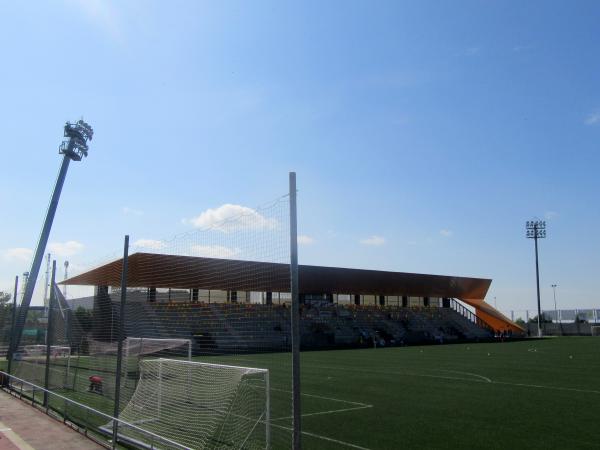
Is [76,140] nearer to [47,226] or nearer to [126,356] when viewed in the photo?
[47,226]

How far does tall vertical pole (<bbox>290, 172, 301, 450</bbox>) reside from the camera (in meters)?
5.09

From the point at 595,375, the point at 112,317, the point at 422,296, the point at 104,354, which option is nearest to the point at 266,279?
the point at 112,317

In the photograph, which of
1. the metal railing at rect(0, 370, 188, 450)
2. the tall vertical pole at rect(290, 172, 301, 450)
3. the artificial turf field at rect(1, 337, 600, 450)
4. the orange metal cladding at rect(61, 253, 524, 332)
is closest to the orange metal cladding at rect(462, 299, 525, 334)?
the orange metal cladding at rect(61, 253, 524, 332)

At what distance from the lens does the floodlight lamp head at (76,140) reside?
1283 inches

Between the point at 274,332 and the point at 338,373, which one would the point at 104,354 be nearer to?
the point at 274,332

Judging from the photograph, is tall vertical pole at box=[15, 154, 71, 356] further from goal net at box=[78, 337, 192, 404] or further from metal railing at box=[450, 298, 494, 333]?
metal railing at box=[450, 298, 494, 333]

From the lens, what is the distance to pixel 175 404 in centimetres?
957

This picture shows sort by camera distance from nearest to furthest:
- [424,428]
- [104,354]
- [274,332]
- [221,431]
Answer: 1. [221,431]
2. [424,428]
3. [274,332]
4. [104,354]

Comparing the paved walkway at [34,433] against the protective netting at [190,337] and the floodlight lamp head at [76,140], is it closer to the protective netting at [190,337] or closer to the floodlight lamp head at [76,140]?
the protective netting at [190,337]

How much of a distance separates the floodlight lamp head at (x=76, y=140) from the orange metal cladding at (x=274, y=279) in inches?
318

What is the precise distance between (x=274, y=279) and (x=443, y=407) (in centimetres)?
707

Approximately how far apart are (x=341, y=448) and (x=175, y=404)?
10.2 ft

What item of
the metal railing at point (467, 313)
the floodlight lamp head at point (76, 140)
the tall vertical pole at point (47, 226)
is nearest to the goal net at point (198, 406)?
the tall vertical pole at point (47, 226)

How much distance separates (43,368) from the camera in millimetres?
16344
